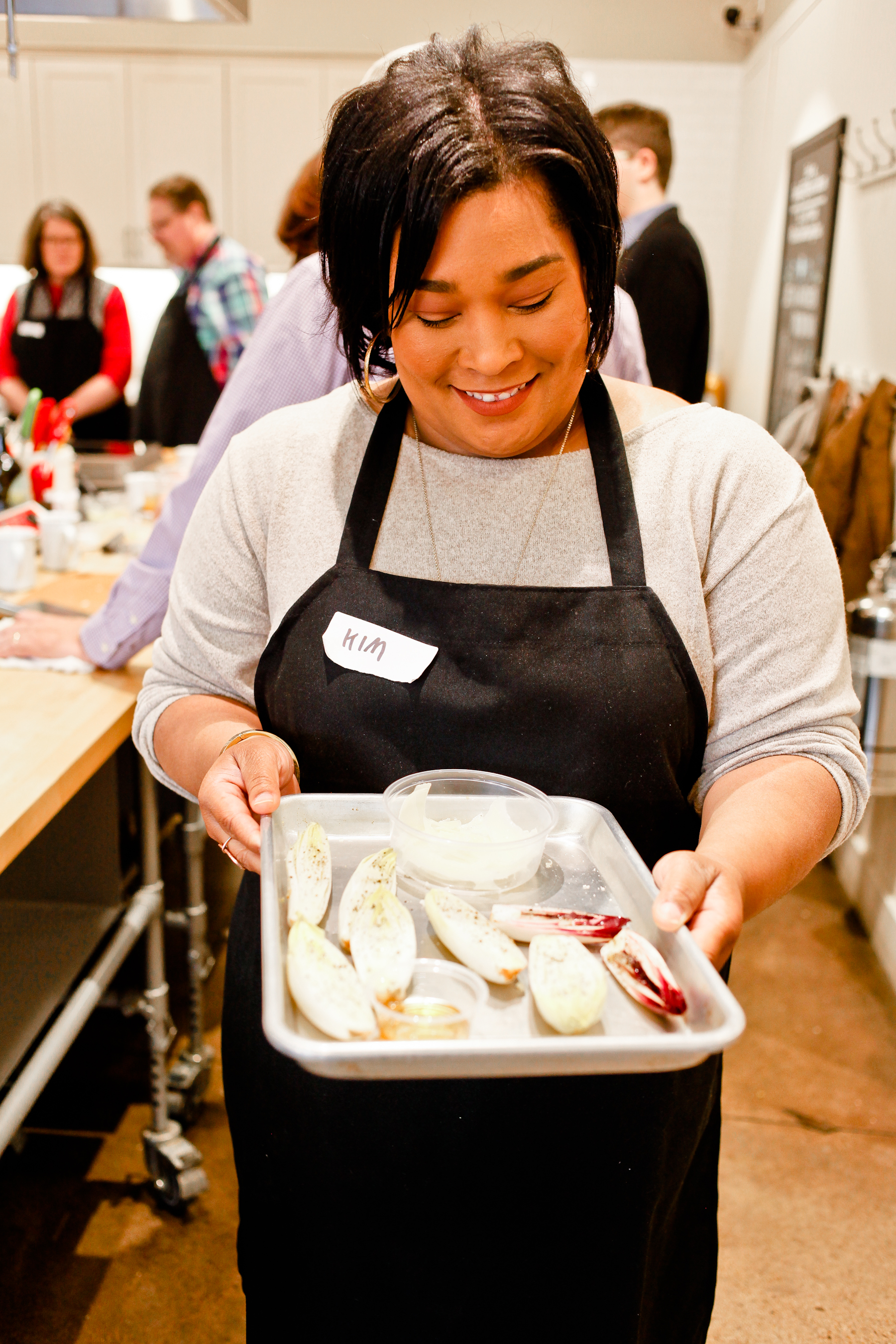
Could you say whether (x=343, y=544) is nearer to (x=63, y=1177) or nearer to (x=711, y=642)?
(x=711, y=642)

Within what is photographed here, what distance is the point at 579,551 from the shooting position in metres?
1.02

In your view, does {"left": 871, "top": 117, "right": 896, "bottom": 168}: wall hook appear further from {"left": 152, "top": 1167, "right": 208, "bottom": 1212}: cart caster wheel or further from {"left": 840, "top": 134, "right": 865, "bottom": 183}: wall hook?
{"left": 152, "top": 1167, "right": 208, "bottom": 1212}: cart caster wheel

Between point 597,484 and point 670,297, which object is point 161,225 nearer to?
point 670,297

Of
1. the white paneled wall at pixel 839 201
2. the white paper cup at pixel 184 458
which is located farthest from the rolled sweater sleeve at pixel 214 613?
the white paneled wall at pixel 839 201

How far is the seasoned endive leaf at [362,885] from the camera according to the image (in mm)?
826

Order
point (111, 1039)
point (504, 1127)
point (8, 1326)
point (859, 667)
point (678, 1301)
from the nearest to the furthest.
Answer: point (504, 1127)
point (678, 1301)
point (8, 1326)
point (111, 1039)
point (859, 667)

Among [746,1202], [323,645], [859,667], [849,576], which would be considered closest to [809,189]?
[849,576]

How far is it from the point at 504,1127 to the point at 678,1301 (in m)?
0.42

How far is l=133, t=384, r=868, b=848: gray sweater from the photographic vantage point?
97 centimetres

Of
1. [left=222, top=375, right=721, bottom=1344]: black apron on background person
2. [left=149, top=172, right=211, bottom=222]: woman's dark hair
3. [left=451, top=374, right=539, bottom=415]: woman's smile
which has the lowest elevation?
[left=222, top=375, right=721, bottom=1344]: black apron on background person

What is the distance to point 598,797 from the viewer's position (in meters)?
1.04

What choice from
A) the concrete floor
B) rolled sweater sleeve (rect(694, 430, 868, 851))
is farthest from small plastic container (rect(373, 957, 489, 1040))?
the concrete floor

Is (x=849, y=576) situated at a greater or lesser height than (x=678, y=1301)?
greater

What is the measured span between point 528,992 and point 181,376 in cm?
356
